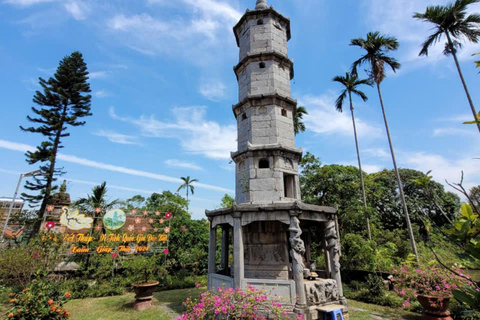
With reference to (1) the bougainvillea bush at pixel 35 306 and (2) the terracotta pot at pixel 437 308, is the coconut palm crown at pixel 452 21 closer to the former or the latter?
(2) the terracotta pot at pixel 437 308

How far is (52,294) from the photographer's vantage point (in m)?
8.68

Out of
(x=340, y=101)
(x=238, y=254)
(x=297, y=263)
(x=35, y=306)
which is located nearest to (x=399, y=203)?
(x=340, y=101)

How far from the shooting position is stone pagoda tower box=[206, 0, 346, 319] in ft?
28.9

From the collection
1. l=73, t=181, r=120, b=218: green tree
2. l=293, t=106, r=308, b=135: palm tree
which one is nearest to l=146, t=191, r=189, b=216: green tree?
l=73, t=181, r=120, b=218: green tree

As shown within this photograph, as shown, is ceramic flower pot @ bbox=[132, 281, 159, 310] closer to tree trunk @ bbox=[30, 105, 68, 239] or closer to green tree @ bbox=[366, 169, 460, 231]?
tree trunk @ bbox=[30, 105, 68, 239]

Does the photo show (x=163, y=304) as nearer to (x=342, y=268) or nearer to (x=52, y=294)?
(x=52, y=294)

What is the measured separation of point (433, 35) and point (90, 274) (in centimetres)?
2921

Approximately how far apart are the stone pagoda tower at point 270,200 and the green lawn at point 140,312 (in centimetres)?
201

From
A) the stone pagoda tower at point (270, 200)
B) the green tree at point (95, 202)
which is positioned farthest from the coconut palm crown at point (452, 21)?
the green tree at point (95, 202)

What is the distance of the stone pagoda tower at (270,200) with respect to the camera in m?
8.81

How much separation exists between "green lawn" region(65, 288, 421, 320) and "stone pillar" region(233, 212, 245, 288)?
3672 mm

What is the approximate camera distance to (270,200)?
1016cm

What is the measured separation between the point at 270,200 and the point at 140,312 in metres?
7.83

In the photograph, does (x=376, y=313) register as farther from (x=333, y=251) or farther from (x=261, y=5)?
(x=261, y=5)
